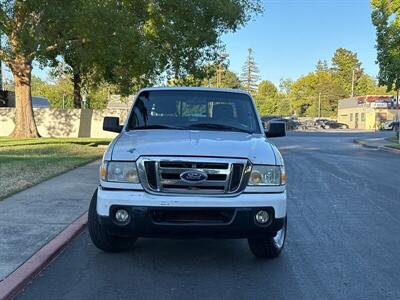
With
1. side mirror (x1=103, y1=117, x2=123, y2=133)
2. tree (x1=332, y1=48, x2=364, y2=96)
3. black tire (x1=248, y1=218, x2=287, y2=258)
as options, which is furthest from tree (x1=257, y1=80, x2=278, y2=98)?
black tire (x1=248, y1=218, x2=287, y2=258)

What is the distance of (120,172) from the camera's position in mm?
5570

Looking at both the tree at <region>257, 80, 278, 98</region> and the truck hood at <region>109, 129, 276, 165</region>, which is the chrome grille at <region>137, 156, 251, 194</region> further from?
the tree at <region>257, 80, 278, 98</region>

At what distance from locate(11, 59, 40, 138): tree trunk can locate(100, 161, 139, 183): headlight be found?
2137 cm

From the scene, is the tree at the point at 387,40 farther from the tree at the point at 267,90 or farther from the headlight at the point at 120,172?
the tree at the point at 267,90

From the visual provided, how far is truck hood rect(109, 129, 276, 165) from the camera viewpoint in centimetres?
552

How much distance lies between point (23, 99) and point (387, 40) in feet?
63.6

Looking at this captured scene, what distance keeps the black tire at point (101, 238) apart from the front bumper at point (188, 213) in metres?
0.54

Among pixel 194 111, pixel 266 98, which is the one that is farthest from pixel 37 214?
pixel 266 98

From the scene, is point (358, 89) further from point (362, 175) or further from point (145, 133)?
point (145, 133)

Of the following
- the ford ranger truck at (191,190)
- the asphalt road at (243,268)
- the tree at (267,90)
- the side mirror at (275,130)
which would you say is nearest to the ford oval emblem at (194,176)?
the ford ranger truck at (191,190)

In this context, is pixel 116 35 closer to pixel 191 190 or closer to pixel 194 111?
pixel 194 111

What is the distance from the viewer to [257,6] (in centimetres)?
3155

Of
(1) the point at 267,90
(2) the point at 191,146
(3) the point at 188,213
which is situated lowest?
(3) the point at 188,213

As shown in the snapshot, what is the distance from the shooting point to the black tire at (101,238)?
6066 mm
